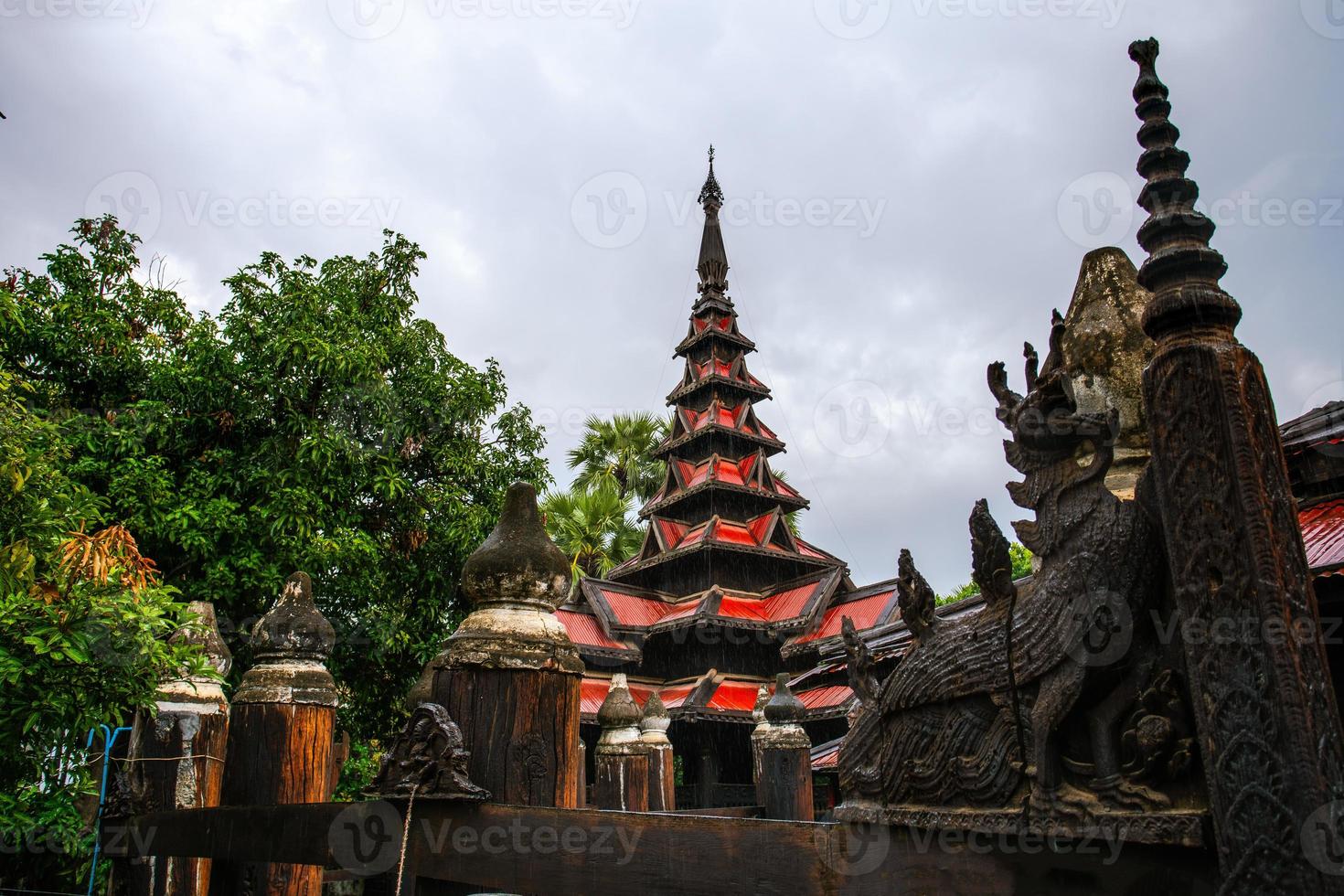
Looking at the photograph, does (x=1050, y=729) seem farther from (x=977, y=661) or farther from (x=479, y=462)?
(x=479, y=462)

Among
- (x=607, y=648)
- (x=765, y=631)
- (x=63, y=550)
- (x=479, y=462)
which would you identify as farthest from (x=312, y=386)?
(x=765, y=631)

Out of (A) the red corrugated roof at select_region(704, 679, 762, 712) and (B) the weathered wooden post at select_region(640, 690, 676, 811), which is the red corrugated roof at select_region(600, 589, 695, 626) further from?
(B) the weathered wooden post at select_region(640, 690, 676, 811)

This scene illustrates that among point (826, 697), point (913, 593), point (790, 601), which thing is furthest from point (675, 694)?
point (913, 593)

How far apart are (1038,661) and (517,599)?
65.8 inches

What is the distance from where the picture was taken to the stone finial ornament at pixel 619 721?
24.3 feet

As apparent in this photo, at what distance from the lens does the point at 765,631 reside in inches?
807

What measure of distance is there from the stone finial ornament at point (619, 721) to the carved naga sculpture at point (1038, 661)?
19.1 ft

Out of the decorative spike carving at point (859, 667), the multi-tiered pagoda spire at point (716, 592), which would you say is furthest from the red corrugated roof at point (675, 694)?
the decorative spike carving at point (859, 667)

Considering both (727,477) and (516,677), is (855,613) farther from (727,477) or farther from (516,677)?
(516,677)

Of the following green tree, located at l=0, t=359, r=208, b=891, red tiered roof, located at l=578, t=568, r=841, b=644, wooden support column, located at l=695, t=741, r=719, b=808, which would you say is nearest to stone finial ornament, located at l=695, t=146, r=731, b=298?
red tiered roof, located at l=578, t=568, r=841, b=644

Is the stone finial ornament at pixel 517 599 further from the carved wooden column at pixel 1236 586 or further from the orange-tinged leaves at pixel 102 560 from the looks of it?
the orange-tinged leaves at pixel 102 560

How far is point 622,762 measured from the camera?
7.16 metres

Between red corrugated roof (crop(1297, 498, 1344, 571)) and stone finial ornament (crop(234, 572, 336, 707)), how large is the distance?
4.14 meters

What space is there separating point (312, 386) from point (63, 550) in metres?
6.18
